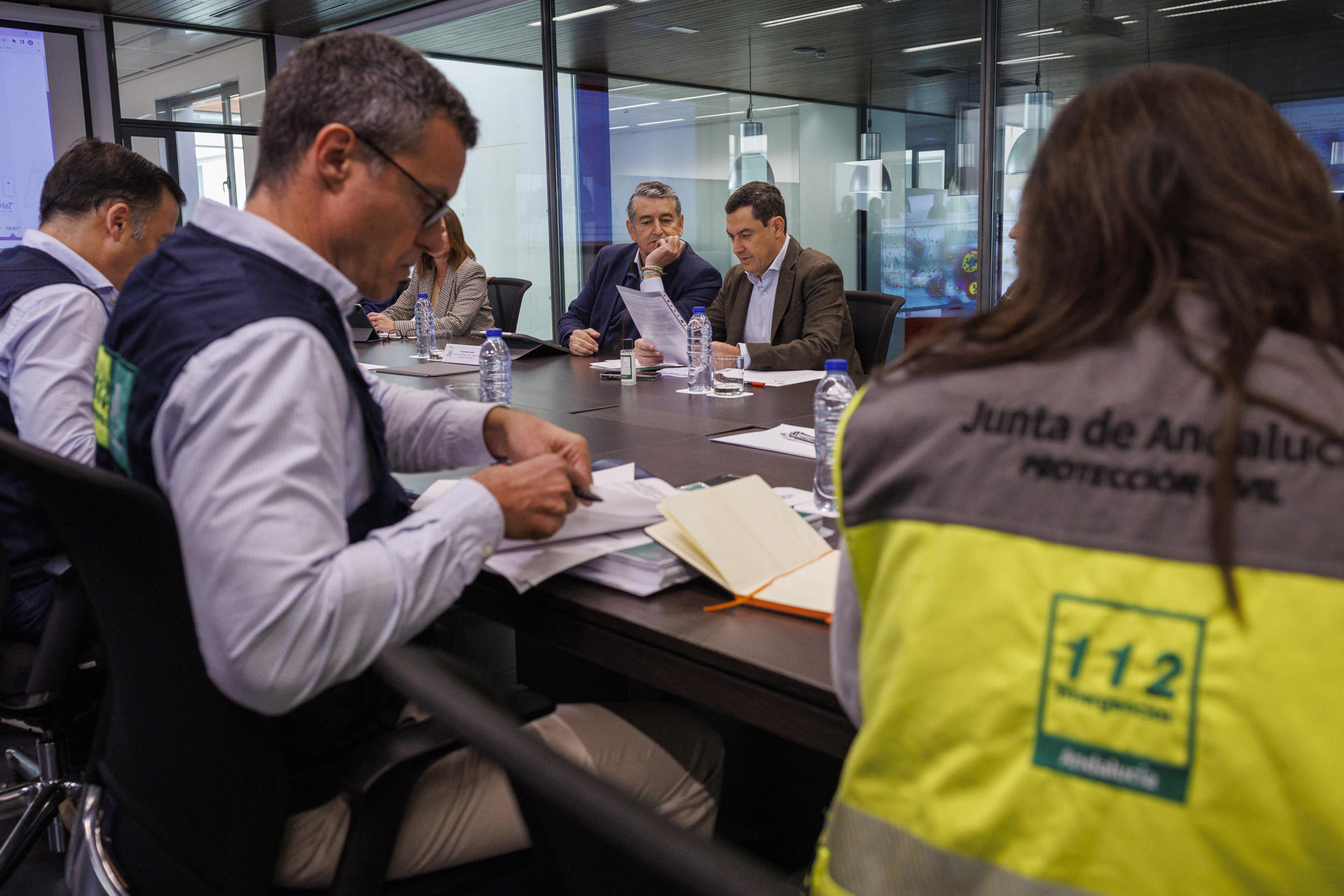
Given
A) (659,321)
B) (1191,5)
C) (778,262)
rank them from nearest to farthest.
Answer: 1. (659,321)
2. (778,262)
3. (1191,5)

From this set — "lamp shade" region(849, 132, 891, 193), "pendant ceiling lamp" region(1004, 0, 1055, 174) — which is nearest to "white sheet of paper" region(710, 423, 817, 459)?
"pendant ceiling lamp" region(1004, 0, 1055, 174)

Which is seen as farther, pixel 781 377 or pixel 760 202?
pixel 760 202

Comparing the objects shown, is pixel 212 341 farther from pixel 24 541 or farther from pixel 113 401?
pixel 24 541

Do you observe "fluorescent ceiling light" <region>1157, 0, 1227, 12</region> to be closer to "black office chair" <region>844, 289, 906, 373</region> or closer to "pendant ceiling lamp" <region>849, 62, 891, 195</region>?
"pendant ceiling lamp" <region>849, 62, 891, 195</region>

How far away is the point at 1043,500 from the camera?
0.64 m

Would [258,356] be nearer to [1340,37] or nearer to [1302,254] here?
[1302,254]

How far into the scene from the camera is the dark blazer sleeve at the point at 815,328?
333 centimetres

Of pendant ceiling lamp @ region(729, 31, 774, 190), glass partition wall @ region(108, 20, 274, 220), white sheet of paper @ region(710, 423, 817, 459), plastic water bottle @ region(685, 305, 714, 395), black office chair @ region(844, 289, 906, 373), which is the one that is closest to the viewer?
white sheet of paper @ region(710, 423, 817, 459)

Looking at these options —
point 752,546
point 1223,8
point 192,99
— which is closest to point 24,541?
point 752,546

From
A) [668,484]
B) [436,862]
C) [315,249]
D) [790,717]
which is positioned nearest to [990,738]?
[790,717]

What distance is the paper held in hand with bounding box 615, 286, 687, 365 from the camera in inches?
134

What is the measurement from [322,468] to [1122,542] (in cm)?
73

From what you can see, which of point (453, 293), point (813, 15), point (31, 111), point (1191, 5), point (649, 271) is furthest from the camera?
point (31, 111)

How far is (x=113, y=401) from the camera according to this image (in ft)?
3.67
